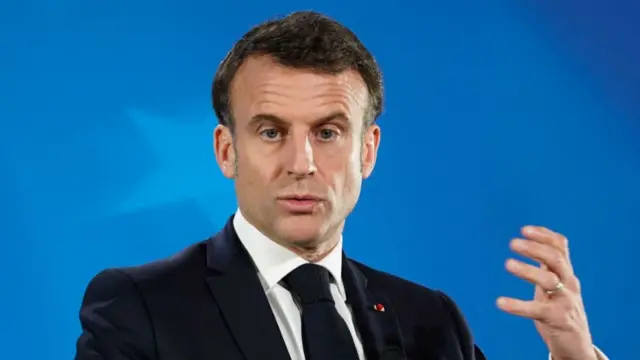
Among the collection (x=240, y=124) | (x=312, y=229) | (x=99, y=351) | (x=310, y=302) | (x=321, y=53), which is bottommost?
(x=99, y=351)

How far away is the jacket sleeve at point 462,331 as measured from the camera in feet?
9.00

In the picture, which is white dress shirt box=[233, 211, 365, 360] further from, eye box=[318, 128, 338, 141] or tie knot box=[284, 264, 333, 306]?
eye box=[318, 128, 338, 141]

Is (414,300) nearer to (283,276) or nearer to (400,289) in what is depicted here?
(400,289)

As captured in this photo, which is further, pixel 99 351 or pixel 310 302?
pixel 310 302

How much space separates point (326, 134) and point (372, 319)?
1.60ft

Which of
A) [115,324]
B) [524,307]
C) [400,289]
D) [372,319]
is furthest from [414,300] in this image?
[115,324]

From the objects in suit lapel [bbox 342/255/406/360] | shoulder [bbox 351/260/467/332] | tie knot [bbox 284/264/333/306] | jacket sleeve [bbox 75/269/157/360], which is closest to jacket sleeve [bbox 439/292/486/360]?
shoulder [bbox 351/260/467/332]

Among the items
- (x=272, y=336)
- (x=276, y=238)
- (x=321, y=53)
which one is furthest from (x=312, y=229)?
(x=321, y=53)

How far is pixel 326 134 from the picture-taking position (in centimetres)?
250

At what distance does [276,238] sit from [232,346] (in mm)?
300

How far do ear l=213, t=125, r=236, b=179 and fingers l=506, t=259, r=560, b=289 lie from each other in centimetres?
77

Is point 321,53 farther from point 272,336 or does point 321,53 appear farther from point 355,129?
point 272,336

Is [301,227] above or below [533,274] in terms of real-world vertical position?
above

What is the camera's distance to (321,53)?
253cm
